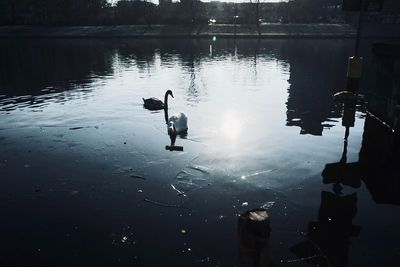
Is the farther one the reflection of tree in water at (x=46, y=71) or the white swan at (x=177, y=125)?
the reflection of tree in water at (x=46, y=71)

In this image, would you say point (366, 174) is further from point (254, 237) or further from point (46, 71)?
point (46, 71)

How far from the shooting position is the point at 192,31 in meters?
75.2

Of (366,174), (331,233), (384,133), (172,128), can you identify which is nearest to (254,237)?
(331,233)

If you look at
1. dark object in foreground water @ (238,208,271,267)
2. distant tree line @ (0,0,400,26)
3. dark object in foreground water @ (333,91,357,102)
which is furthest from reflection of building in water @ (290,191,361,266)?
distant tree line @ (0,0,400,26)

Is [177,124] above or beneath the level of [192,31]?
beneath

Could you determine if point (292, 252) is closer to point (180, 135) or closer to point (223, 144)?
point (223, 144)

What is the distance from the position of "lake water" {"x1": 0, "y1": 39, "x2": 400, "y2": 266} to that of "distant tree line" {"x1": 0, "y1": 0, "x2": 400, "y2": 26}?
239 ft

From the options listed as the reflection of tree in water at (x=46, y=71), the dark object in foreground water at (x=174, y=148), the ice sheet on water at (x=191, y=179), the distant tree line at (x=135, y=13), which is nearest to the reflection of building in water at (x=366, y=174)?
the ice sheet on water at (x=191, y=179)

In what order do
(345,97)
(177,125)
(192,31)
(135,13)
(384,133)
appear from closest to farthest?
(384,133)
(177,125)
(345,97)
(192,31)
(135,13)

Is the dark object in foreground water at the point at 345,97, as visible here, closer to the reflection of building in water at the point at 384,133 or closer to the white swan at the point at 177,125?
the reflection of building in water at the point at 384,133

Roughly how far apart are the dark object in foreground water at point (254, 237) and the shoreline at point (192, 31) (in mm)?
66830

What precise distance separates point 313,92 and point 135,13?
263 feet

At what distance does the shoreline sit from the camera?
68250 millimetres

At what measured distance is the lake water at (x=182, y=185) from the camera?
20.8ft
